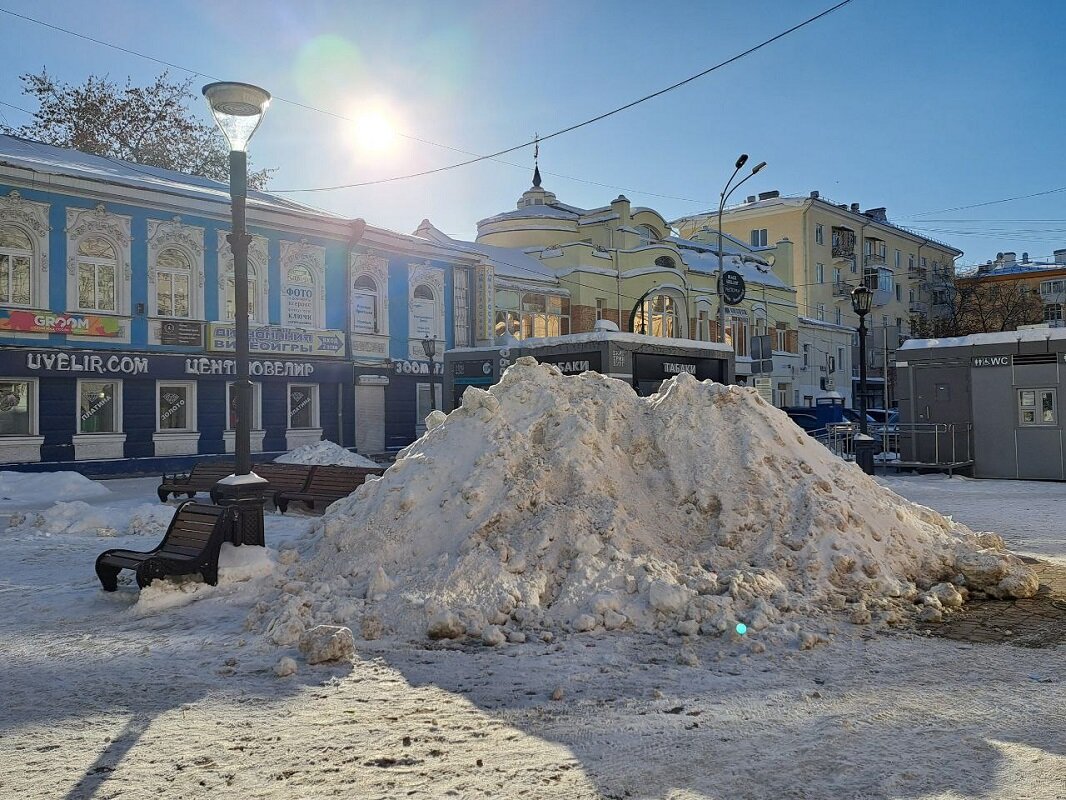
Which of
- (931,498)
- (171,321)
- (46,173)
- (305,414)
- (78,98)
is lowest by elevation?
(931,498)

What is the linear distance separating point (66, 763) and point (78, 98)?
3076 cm

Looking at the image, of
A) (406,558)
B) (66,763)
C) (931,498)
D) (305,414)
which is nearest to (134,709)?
(66,763)

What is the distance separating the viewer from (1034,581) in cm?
675

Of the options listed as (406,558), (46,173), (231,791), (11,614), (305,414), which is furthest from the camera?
(305,414)

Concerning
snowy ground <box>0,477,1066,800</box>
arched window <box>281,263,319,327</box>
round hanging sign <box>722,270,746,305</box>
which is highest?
round hanging sign <box>722,270,746,305</box>

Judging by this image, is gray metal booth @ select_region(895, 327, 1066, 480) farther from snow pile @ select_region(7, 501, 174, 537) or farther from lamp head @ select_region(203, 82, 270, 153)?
lamp head @ select_region(203, 82, 270, 153)

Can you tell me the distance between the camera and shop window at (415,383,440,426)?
82.3 ft

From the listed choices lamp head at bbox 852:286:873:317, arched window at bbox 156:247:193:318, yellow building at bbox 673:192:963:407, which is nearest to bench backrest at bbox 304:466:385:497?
arched window at bbox 156:247:193:318

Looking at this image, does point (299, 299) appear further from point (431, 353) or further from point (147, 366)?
point (147, 366)

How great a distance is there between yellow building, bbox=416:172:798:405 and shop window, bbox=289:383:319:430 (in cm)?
714

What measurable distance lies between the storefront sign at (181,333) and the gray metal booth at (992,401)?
1729cm

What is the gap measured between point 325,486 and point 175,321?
32.8 feet

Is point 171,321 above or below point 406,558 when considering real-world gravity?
above

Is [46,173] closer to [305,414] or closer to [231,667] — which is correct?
[305,414]
